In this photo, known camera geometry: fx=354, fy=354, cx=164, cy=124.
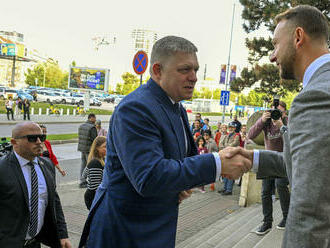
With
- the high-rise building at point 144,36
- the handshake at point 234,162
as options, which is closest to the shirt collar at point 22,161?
the handshake at point 234,162

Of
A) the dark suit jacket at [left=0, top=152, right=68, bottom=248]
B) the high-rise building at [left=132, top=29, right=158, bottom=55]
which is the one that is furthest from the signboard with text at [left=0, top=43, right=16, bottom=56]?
the high-rise building at [left=132, top=29, right=158, bottom=55]

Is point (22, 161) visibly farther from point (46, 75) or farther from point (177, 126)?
point (46, 75)

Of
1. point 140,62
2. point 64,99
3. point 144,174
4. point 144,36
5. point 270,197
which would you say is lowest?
point 270,197

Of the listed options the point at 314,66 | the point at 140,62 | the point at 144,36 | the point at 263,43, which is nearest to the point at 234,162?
the point at 314,66

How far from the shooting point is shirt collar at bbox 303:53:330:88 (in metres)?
1.53

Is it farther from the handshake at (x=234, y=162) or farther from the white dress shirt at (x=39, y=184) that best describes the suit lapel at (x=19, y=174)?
the handshake at (x=234, y=162)

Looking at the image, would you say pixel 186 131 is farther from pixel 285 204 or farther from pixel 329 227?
pixel 285 204

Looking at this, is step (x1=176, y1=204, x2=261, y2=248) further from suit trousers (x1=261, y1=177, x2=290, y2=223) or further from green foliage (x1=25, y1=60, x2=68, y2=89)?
green foliage (x1=25, y1=60, x2=68, y2=89)

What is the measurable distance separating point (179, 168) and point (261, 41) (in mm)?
12890

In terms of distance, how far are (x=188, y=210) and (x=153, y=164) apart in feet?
21.8

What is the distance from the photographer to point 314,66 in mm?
1552

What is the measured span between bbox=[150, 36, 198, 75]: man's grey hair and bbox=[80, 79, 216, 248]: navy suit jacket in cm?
16

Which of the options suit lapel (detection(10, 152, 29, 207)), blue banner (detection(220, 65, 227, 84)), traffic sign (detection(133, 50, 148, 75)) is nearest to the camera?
suit lapel (detection(10, 152, 29, 207))

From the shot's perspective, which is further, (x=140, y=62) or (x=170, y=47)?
(x=140, y=62)
